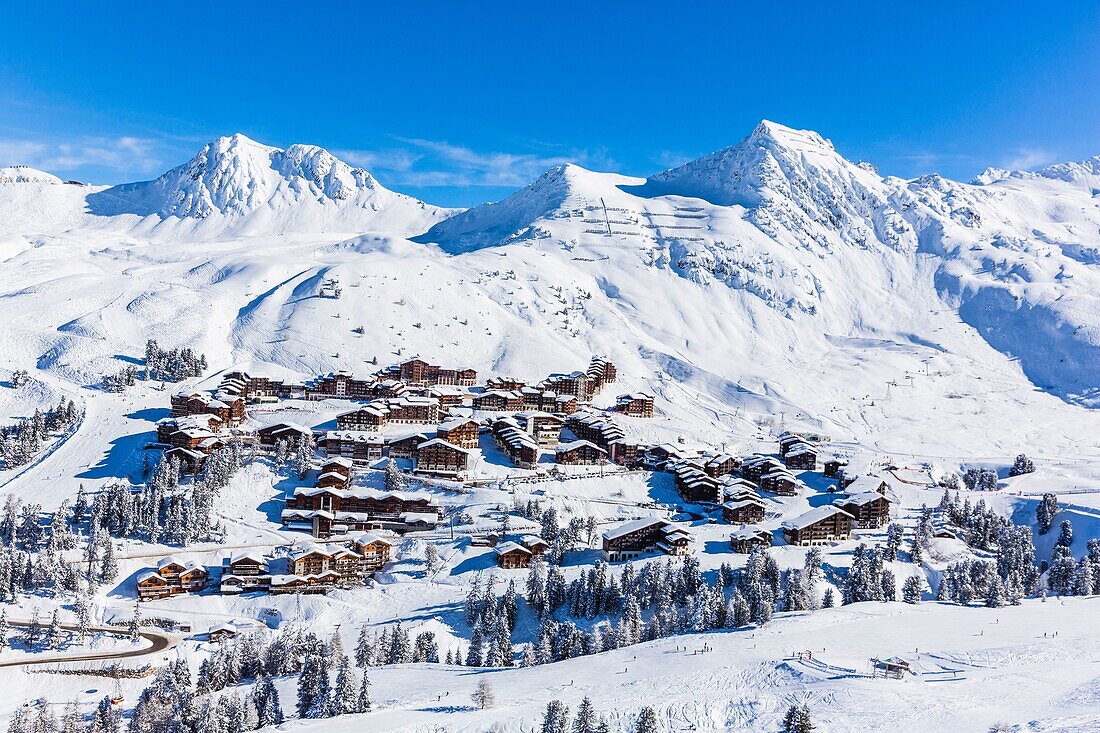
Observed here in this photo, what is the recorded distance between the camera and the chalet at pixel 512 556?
3292 inches

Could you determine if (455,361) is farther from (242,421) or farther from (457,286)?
(242,421)

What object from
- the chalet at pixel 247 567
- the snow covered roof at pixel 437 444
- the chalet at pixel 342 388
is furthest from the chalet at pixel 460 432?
the chalet at pixel 247 567

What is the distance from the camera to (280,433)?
111 metres

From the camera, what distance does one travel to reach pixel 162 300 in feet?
573

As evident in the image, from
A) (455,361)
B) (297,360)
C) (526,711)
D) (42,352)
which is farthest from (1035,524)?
(42,352)

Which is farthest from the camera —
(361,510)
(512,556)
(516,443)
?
(516,443)

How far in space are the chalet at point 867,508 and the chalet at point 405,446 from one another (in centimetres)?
4838

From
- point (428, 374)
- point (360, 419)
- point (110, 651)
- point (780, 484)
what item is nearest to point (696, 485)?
point (780, 484)

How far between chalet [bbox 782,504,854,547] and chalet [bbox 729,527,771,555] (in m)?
2.83

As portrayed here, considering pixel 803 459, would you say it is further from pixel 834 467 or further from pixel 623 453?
pixel 623 453

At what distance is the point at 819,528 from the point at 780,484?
1943 centimetres

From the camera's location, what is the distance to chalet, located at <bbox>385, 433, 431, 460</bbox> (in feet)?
358

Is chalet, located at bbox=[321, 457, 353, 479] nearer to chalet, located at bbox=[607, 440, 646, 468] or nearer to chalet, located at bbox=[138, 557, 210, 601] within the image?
chalet, located at bbox=[138, 557, 210, 601]

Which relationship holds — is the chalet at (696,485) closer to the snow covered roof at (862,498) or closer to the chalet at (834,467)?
the snow covered roof at (862,498)
